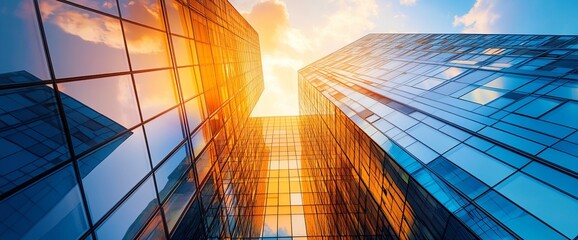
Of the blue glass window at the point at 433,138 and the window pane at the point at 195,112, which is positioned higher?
the window pane at the point at 195,112

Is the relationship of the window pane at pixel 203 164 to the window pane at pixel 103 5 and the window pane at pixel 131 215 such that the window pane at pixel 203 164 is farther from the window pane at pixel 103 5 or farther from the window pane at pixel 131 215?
the window pane at pixel 103 5

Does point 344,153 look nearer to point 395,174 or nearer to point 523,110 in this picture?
point 395,174

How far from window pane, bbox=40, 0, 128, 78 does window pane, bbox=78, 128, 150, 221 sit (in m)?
2.21

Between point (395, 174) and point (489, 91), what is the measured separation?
9541 mm

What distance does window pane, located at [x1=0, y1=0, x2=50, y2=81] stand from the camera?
14.6ft

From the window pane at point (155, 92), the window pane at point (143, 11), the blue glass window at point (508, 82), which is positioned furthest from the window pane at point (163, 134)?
the blue glass window at point (508, 82)

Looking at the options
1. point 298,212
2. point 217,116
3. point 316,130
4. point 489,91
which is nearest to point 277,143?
point 316,130

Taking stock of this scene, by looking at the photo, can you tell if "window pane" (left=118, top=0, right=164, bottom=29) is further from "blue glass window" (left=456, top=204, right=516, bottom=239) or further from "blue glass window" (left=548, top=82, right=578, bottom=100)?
"blue glass window" (left=548, top=82, right=578, bottom=100)

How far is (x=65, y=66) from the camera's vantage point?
592 cm

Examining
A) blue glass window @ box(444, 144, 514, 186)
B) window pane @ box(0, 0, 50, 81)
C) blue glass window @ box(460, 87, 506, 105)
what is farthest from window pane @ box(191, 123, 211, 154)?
blue glass window @ box(460, 87, 506, 105)

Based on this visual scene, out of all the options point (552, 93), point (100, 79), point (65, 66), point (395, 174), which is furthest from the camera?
point (552, 93)

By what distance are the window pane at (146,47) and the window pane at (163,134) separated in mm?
2219

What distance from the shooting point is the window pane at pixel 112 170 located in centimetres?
636

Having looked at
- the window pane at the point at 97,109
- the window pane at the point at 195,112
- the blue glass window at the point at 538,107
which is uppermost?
the window pane at the point at 97,109
